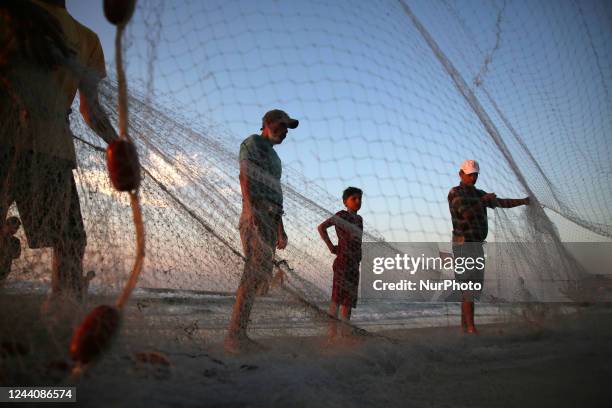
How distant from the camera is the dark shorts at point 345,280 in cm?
328

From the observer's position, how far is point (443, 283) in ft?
16.3

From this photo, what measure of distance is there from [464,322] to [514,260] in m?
0.80

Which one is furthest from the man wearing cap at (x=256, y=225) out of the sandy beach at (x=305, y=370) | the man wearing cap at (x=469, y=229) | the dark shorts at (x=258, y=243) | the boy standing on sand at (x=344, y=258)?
the man wearing cap at (x=469, y=229)

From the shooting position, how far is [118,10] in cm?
127

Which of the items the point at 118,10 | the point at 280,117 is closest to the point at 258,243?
the point at 280,117

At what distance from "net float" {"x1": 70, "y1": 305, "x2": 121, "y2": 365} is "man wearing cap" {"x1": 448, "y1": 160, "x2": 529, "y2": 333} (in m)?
3.75

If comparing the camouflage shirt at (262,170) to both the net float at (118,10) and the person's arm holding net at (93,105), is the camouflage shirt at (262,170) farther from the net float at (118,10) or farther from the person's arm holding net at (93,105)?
the net float at (118,10)

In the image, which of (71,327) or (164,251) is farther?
(164,251)

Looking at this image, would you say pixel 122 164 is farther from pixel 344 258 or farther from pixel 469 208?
pixel 469 208

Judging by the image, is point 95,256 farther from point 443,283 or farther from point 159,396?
point 443,283

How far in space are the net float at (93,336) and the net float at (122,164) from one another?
0.35 m

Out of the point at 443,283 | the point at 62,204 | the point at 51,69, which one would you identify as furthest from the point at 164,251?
the point at 443,283

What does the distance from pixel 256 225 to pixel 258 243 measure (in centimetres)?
13

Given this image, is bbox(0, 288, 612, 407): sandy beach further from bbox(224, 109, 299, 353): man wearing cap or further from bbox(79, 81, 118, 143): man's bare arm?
bbox(79, 81, 118, 143): man's bare arm
